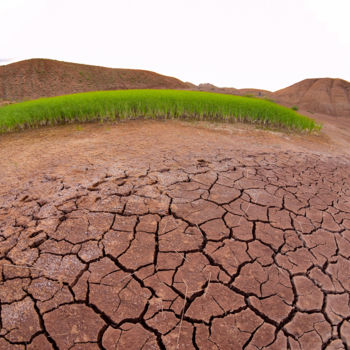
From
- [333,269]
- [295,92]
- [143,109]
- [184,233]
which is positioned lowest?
[333,269]

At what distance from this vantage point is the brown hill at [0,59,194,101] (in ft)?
81.6

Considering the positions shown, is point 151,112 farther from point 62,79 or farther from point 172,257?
point 62,79

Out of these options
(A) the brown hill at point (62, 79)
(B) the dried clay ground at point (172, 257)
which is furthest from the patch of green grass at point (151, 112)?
(A) the brown hill at point (62, 79)

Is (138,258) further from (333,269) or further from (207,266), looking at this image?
(333,269)

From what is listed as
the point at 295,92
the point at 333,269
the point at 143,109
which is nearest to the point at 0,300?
the point at 333,269

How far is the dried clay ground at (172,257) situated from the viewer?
1177 mm

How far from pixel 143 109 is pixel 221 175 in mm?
4750

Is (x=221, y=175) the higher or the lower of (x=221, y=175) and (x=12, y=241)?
the higher

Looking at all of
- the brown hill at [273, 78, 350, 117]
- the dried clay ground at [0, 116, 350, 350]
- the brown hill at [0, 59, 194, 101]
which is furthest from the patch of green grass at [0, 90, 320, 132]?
the brown hill at [0, 59, 194, 101]

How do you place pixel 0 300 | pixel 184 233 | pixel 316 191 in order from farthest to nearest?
pixel 316 191 → pixel 184 233 → pixel 0 300

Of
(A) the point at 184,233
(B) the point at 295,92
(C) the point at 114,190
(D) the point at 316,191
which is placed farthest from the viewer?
(B) the point at 295,92

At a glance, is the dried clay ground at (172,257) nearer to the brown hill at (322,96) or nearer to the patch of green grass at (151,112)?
the patch of green grass at (151,112)

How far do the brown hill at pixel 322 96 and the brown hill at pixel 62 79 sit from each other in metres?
16.5

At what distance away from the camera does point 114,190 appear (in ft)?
7.68
